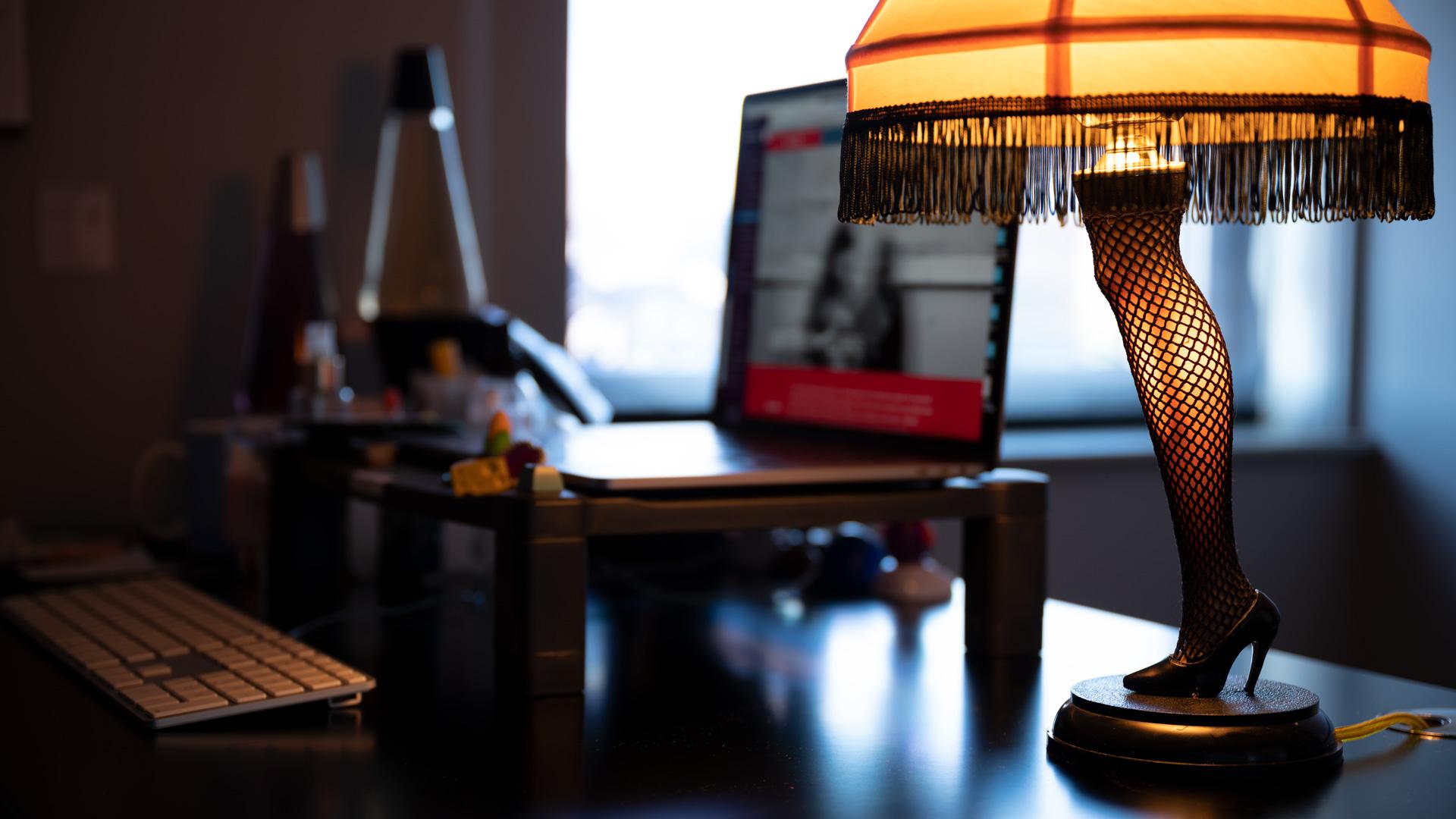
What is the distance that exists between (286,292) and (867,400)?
82 cm

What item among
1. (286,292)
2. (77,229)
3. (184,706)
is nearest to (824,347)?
(184,706)

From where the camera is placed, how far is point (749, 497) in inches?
36.4

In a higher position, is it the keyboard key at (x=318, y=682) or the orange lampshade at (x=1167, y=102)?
the orange lampshade at (x=1167, y=102)

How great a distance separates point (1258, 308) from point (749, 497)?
210cm

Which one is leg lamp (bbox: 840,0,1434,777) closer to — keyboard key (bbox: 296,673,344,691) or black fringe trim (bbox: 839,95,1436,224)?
black fringe trim (bbox: 839,95,1436,224)

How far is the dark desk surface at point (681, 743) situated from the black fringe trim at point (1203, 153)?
28 centimetres

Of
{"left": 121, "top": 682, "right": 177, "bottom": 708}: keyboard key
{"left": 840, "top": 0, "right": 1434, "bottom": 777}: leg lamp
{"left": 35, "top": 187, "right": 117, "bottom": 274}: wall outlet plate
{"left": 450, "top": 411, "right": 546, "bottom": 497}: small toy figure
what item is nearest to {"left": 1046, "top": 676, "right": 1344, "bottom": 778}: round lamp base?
{"left": 840, "top": 0, "right": 1434, "bottom": 777}: leg lamp

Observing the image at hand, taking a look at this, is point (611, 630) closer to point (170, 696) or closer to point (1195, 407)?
point (170, 696)

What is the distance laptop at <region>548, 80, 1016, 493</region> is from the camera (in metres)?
0.98

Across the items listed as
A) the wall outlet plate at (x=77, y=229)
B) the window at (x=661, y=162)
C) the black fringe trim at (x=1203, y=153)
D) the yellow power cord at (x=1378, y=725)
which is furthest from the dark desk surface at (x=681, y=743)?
the window at (x=661, y=162)

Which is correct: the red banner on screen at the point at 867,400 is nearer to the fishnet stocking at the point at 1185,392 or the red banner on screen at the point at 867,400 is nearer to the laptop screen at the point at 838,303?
the laptop screen at the point at 838,303

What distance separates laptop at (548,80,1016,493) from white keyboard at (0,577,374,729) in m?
0.20

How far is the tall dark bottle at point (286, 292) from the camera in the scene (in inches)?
63.8

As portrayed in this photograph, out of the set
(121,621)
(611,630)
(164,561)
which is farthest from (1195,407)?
(164,561)
